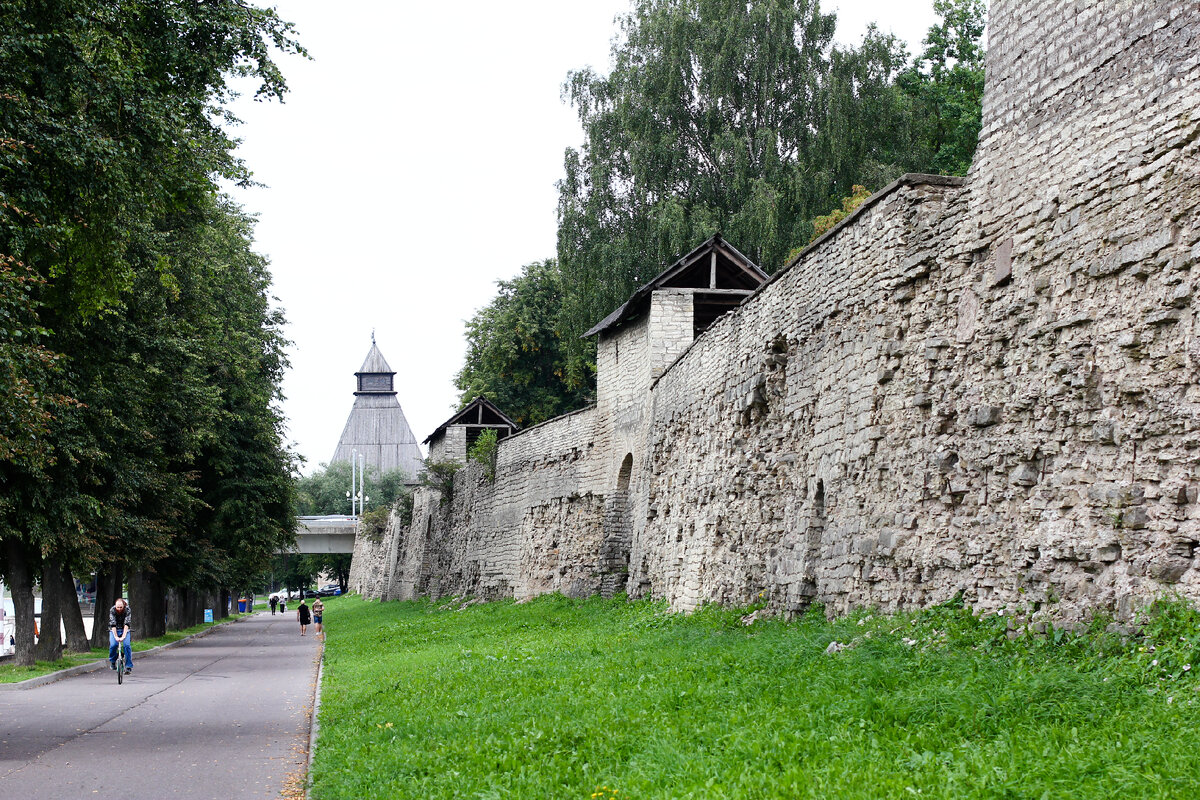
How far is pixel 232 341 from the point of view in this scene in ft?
97.6

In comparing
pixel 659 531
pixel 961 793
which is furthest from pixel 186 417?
pixel 961 793

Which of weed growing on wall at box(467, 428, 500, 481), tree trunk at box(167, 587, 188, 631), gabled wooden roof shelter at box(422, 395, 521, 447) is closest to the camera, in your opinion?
tree trunk at box(167, 587, 188, 631)

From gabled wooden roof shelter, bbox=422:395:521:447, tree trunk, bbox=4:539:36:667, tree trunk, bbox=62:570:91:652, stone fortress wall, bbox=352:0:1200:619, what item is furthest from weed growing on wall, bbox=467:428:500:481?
stone fortress wall, bbox=352:0:1200:619

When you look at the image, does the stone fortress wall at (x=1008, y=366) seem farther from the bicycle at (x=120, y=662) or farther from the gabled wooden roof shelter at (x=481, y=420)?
the gabled wooden roof shelter at (x=481, y=420)

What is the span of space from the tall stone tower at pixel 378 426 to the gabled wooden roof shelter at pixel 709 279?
95.2m

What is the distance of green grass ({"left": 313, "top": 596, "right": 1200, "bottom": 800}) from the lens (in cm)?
598

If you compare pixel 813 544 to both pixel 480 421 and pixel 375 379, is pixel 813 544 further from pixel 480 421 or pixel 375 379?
pixel 375 379

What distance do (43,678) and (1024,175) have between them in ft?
57.0

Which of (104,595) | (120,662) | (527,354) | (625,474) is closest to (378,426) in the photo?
(527,354)

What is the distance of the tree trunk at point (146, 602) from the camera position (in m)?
32.3

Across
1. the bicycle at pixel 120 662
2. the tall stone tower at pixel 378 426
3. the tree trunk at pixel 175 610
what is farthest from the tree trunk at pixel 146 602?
the tall stone tower at pixel 378 426

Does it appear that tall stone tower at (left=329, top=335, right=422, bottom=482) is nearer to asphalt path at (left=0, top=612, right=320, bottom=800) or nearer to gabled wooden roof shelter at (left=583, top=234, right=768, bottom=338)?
gabled wooden roof shelter at (left=583, top=234, right=768, bottom=338)

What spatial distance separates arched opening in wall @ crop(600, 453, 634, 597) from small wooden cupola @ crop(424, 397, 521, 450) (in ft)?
66.5

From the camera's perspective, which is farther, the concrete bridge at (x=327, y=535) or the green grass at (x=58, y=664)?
the concrete bridge at (x=327, y=535)
